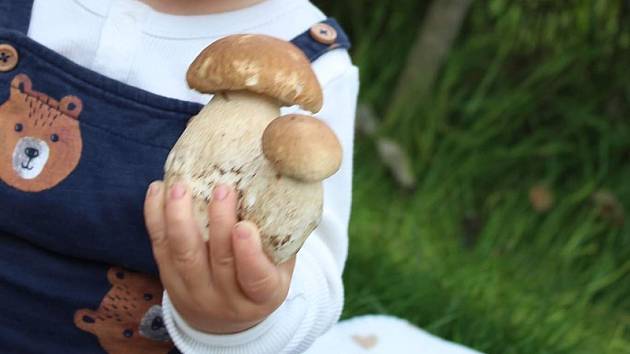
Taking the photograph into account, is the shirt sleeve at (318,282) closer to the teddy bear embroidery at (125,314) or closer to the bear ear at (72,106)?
the teddy bear embroidery at (125,314)

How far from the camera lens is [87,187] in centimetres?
113

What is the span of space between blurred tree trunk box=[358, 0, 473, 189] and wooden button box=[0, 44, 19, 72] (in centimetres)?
144

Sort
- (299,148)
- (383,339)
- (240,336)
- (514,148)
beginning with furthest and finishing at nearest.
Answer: (514,148), (383,339), (240,336), (299,148)

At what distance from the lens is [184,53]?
119 cm

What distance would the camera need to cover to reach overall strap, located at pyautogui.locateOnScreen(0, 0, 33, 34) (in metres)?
1.20

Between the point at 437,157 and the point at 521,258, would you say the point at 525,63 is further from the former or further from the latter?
the point at 521,258

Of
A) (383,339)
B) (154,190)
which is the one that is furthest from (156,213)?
(383,339)

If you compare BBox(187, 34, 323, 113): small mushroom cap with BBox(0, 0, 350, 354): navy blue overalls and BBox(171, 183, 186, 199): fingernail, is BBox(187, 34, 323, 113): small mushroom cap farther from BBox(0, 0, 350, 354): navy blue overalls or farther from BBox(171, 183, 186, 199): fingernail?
BBox(0, 0, 350, 354): navy blue overalls

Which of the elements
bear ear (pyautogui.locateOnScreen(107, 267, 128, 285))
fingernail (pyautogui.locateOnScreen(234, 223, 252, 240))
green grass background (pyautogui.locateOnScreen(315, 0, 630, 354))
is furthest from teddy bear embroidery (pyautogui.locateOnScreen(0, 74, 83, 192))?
green grass background (pyautogui.locateOnScreen(315, 0, 630, 354))

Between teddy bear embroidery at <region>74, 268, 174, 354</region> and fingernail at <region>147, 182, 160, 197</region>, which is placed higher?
fingernail at <region>147, 182, 160, 197</region>

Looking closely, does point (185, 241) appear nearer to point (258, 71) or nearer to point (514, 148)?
point (258, 71)

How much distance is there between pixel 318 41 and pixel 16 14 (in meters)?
0.36

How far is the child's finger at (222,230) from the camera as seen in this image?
2.70 feet

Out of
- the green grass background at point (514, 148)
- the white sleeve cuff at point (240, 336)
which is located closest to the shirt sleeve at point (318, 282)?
the white sleeve cuff at point (240, 336)
